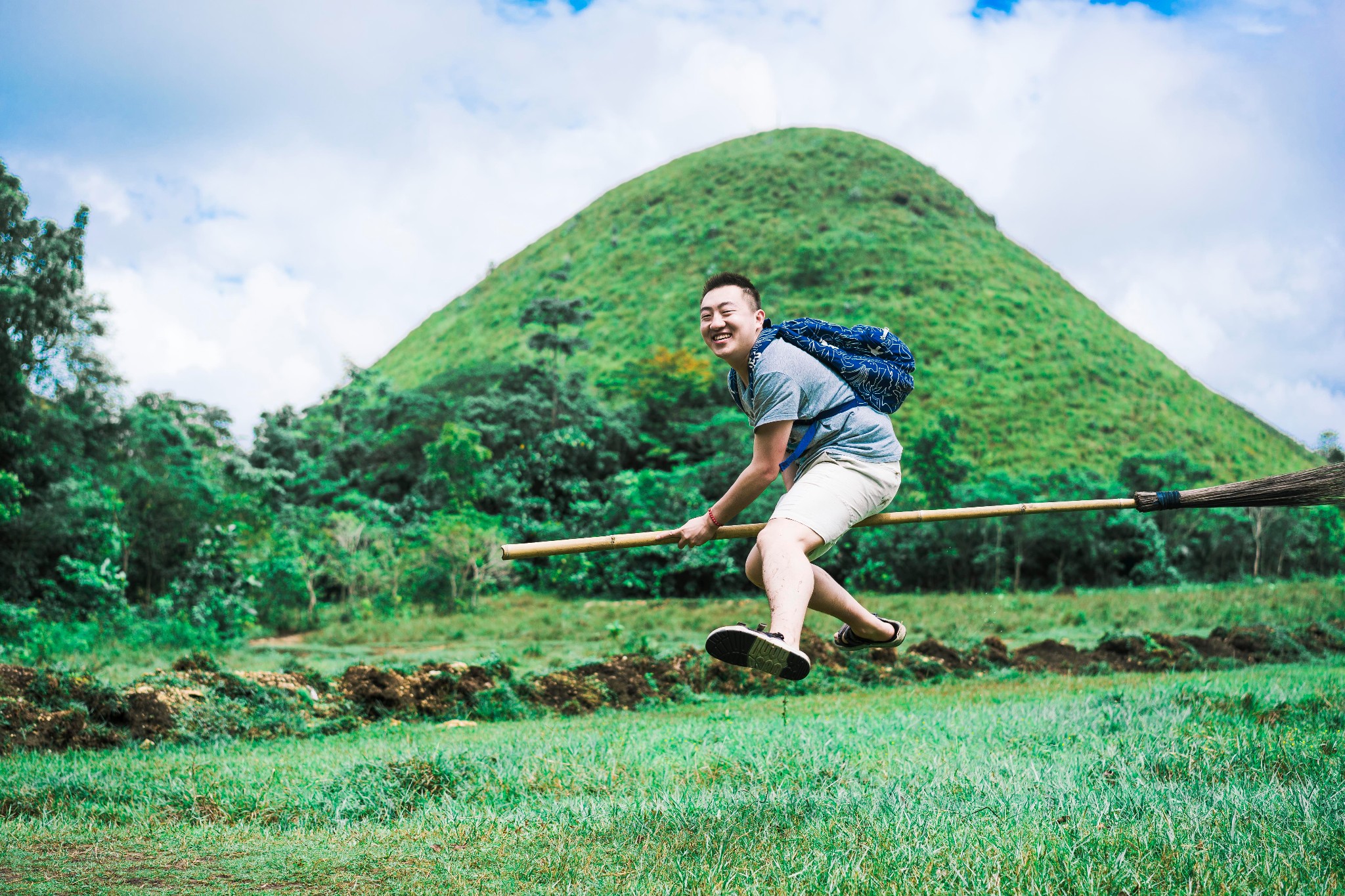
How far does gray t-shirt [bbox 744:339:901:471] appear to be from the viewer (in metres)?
4.09

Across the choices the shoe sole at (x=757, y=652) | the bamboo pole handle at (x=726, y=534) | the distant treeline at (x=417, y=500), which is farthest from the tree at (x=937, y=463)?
the shoe sole at (x=757, y=652)

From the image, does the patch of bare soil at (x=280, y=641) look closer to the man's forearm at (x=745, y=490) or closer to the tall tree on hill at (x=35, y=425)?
the tall tree on hill at (x=35, y=425)

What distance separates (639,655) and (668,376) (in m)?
27.9

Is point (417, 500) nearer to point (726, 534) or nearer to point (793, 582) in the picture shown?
point (726, 534)

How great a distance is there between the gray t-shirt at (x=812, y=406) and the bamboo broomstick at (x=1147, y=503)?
0.36 meters

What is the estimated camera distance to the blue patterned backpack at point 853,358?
14.1 feet

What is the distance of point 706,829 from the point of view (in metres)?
4.03

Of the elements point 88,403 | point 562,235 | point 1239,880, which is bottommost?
point 1239,880

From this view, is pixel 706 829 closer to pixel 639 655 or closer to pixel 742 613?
pixel 639 655

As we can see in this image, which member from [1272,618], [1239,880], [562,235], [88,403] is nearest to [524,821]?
[1239,880]

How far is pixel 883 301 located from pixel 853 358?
171 ft

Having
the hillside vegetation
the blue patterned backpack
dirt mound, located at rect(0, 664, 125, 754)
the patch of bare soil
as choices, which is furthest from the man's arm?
the hillside vegetation

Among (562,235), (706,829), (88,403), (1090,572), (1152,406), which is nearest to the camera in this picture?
(706,829)

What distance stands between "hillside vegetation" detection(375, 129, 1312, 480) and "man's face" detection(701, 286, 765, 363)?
35071 millimetres
